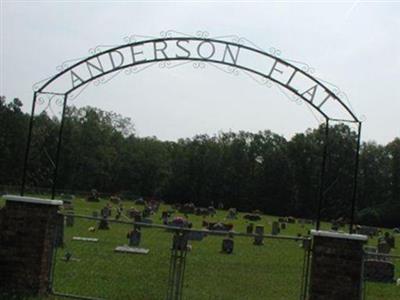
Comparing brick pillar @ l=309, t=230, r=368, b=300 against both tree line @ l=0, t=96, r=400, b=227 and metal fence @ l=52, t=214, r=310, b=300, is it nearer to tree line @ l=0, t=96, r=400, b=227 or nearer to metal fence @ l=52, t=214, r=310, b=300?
metal fence @ l=52, t=214, r=310, b=300

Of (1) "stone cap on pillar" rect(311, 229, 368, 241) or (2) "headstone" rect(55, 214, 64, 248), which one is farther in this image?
(2) "headstone" rect(55, 214, 64, 248)

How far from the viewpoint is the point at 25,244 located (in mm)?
10086

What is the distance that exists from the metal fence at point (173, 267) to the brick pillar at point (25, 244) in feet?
1.68

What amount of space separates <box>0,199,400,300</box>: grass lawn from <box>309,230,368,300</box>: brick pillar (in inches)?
Result: 139

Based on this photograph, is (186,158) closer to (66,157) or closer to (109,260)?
(66,157)

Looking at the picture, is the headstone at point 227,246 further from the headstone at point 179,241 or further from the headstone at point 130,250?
the headstone at point 179,241

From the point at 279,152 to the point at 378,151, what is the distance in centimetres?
1473

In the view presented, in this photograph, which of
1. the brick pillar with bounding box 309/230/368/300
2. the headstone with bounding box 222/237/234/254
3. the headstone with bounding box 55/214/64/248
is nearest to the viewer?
the brick pillar with bounding box 309/230/368/300

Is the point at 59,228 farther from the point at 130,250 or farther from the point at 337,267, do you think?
the point at 337,267

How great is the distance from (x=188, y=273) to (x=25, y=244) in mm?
6098

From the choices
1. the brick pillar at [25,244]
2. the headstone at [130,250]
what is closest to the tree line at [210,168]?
the headstone at [130,250]

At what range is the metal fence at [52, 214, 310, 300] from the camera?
1102 cm

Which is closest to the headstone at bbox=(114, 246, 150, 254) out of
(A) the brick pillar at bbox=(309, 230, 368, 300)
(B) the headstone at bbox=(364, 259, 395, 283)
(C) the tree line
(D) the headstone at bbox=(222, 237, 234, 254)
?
(D) the headstone at bbox=(222, 237, 234, 254)

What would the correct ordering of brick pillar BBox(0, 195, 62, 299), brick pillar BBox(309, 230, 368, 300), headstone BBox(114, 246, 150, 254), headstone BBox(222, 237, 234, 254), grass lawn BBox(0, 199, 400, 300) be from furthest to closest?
1. headstone BBox(222, 237, 234, 254)
2. headstone BBox(114, 246, 150, 254)
3. grass lawn BBox(0, 199, 400, 300)
4. brick pillar BBox(0, 195, 62, 299)
5. brick pillar BBox(309, 230, 368, 300)
